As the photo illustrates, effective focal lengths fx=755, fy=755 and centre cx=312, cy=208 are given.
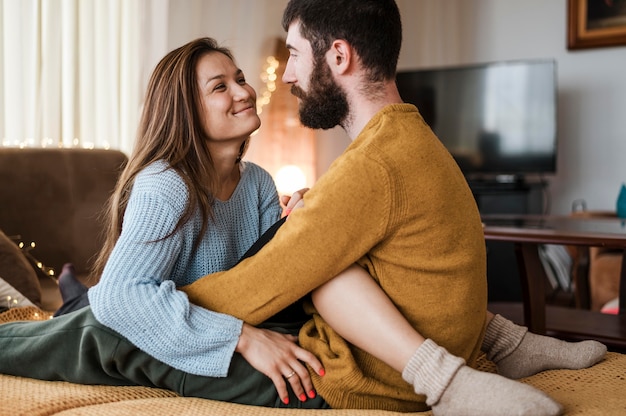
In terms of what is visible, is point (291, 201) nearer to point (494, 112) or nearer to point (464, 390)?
point (464, 390)

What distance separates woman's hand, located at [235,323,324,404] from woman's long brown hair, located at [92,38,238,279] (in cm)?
31

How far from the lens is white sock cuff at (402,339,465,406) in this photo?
1.03 meters

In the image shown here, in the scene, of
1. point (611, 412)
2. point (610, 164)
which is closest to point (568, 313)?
point (611, 412)

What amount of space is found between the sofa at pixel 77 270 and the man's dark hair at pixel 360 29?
0.60 meters

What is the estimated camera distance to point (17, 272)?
6.57 ft

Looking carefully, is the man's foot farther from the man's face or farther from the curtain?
the curtain

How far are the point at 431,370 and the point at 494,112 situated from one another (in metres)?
4.10

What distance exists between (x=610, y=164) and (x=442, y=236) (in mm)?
4229

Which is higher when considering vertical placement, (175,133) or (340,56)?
(340,56)

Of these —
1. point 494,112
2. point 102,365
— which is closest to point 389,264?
point 102,365

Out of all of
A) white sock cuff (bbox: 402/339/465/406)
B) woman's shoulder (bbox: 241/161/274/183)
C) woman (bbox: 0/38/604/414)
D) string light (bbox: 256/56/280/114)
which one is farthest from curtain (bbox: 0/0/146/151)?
white sock cuff (bbox: 402/339/465/406)

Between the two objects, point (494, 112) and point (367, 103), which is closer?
point (367, 103)

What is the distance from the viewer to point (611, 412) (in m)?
1.12

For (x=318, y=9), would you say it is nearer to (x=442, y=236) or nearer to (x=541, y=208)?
(x=442, y=236)
